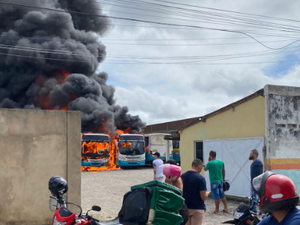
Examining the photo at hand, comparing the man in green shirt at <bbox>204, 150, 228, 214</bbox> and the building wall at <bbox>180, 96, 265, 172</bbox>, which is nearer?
the man in green shirt at <bbox>204, 150, 228, 214</bbox>

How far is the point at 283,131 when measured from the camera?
10273 millimetres

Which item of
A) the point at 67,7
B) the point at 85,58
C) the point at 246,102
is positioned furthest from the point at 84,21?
the point at 246,102

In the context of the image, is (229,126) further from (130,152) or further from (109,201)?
(130,152)

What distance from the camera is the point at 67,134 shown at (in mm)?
8141

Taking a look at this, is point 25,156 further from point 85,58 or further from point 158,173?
point 85,58

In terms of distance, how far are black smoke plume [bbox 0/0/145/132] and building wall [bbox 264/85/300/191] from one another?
27.6 m

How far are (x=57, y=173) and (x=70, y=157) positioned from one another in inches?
17.8

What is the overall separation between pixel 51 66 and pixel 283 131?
35452 millimetres

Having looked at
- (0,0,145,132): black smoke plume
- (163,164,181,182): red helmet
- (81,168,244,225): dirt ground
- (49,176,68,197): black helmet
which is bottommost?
(81,168,244,225): dirt ground

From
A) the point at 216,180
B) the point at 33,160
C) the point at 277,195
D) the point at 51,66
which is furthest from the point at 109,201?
the point at 51,66

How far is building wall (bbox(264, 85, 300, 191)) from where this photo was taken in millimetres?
10055

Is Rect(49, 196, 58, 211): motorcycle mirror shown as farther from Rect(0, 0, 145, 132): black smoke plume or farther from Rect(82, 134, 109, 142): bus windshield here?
Rect(0, 0, 145, 132): black smoke plume

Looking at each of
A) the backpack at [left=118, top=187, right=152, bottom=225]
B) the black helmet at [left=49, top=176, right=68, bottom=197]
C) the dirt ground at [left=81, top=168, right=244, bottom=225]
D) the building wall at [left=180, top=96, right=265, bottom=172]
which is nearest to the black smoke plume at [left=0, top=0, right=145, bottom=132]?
the dirt ground at [left=81, top=168, right=244, bottom=225]

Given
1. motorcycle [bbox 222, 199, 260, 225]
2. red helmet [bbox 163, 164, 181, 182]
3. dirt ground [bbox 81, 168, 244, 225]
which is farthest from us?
dirt ground [bbox 81, 168, 244, 225]
